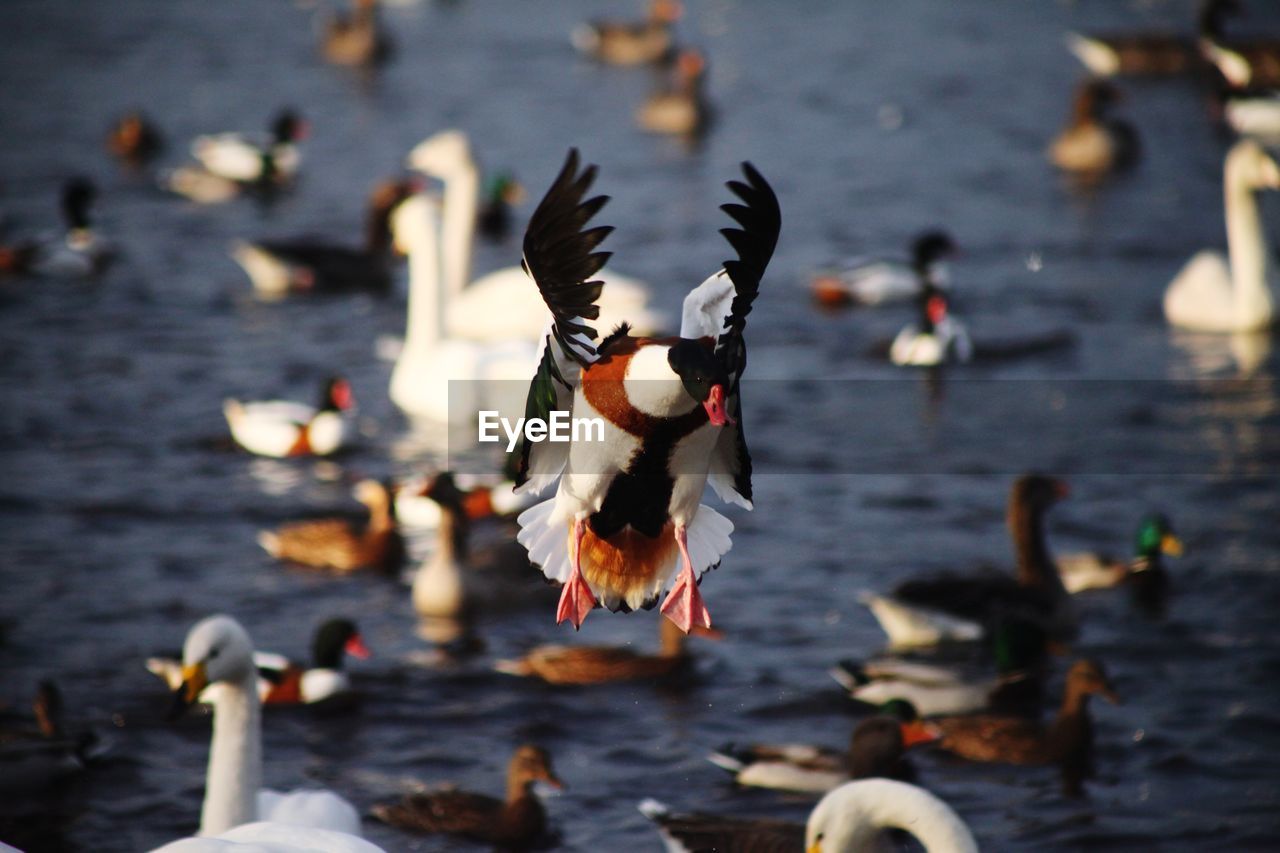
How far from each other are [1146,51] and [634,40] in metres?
8.51

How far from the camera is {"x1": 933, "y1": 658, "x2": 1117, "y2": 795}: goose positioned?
11414 millimetres

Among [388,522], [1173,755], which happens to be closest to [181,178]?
[388,522]

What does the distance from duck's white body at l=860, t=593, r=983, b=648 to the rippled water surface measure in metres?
0.33

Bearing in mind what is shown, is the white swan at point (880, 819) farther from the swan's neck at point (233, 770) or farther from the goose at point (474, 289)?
the goose at point (474, 289)

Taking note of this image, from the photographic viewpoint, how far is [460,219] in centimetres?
2067

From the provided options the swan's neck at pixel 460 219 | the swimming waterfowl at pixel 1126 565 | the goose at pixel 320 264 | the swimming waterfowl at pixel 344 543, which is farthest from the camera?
the goose at pixel 320 264

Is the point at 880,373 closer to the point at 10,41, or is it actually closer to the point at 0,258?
the point at 0,258

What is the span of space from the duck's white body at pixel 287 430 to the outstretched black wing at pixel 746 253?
11.0 metres

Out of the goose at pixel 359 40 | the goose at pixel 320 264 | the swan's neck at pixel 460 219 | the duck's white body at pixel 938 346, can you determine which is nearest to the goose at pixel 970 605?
the duck's white body at pixel 938 346

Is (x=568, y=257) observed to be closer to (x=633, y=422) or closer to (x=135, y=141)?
(x=633, y=422)

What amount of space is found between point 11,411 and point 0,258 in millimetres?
4802

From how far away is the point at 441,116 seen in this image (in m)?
30.0

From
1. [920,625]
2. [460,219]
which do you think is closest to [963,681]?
[920,625]

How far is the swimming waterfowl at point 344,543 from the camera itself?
565 inches
